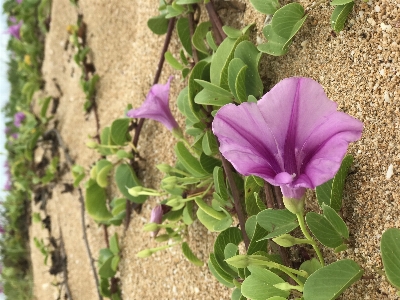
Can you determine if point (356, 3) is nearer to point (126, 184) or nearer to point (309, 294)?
point (309, 294)

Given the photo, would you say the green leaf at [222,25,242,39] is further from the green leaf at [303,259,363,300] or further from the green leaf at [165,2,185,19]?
the green leaf at [303,259,363,300]

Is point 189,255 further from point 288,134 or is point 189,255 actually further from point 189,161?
point 288,134

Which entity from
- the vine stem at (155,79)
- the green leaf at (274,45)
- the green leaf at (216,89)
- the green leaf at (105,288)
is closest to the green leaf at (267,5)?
the green leaf at (274,45)

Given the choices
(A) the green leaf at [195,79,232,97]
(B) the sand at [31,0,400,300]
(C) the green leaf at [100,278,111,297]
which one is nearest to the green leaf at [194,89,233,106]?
(A) the green leaf at [195,79,232,97]

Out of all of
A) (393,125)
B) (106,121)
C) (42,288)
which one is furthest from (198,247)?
(42,288)

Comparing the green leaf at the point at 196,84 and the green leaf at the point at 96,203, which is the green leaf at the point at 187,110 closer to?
the green leaf at the point at 196,84

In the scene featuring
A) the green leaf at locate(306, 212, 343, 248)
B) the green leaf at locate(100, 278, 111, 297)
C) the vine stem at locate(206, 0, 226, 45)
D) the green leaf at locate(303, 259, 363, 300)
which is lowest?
the green leaf at locate(100, 278, 111, 297)

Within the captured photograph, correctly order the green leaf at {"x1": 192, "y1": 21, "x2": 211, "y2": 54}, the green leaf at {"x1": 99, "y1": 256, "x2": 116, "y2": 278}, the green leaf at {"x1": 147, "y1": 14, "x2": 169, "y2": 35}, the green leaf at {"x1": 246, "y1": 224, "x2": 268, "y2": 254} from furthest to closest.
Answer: the green leaf at {"x1": 99, "y1": 256, "x2": 116, "y2": 278} < the green leaf at {"x1": 147, "y1": 14, "x2": 169, "y2": 35} < the green leaf at {"x1": 192, "y1": 21, "x2": 211, "y2": 54} < the green leaf at {"x1": 246, "y1": 224, "x2": 268, "y2": 254}

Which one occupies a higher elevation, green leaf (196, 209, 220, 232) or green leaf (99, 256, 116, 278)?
green leaf (196, 209, 220, 232)
